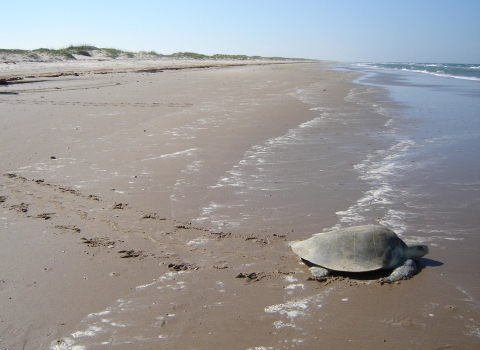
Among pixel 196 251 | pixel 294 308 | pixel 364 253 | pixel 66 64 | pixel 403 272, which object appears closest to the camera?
pixel 294 308

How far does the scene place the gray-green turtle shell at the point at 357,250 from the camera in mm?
3807

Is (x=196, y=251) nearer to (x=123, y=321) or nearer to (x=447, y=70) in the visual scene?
(x=123, y=321)

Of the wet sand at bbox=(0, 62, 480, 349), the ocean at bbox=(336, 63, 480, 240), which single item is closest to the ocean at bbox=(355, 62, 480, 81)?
the ocean at bbox=(336, 63, 480, 240)

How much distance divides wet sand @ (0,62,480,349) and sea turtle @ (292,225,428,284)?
0.12m

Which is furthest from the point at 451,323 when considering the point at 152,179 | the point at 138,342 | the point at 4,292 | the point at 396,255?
the point at 152,179

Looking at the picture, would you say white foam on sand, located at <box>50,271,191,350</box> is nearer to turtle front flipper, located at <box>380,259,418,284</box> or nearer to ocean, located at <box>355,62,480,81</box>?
turtle front flipper, located at <box>380,259,418,284</box>

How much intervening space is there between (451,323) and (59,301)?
3.18 metres

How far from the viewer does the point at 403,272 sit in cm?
374

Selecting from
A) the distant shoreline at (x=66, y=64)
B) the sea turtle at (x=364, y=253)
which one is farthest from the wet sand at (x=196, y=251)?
the distant shoreline at (x=66, y=64)

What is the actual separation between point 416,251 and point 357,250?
0.59m

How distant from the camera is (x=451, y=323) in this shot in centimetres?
307

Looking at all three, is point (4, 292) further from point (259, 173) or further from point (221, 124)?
point (221, 124)

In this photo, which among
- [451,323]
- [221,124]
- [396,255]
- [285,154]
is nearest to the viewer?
[451,323]

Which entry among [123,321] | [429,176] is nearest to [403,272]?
[123,321]
